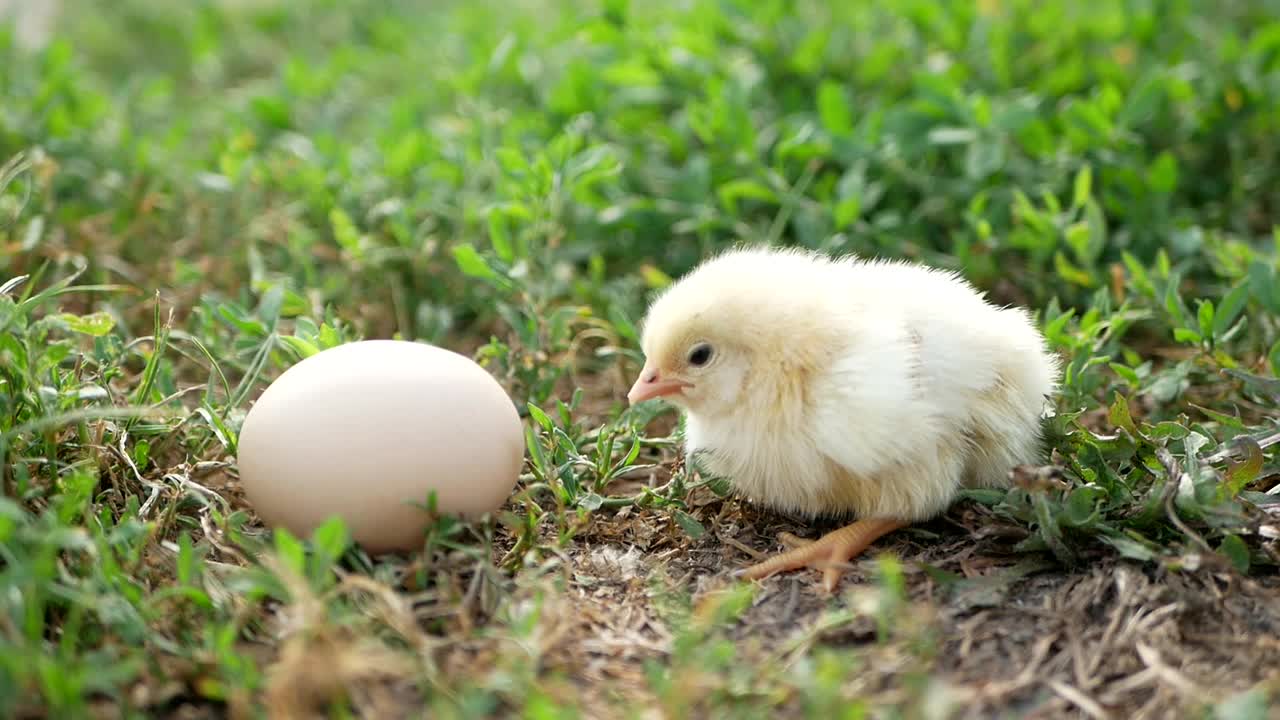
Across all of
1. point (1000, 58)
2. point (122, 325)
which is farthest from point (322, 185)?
point (1000, 58)

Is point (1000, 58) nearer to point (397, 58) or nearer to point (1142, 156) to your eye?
point (1142, 156)

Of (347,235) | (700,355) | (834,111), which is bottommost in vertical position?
(347,235)

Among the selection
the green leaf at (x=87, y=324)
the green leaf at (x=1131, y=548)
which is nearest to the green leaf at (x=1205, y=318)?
the green leaf at (x=1131, y=548)

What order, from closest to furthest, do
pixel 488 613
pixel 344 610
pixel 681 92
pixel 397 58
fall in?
pixel 344 610 → pixel 488 613 → pixel 681 92 → pixel 397 58

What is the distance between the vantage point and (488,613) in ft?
7.20

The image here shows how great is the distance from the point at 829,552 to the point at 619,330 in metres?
0.98

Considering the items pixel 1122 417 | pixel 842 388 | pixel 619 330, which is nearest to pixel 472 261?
pixel 619 330

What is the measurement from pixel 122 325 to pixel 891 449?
2104mm

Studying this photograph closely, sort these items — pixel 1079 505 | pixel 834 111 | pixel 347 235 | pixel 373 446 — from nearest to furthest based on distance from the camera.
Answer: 1. pixel 373 446
2. pixel 1079 505
3. pixel 347 235
4. pixel 834 111

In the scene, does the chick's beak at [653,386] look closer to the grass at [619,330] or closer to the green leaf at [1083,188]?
the grass at [619,330]

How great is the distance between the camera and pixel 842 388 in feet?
7.73

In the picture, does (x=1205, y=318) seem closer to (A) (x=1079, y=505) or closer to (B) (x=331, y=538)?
(A) (x=1079, y=505)

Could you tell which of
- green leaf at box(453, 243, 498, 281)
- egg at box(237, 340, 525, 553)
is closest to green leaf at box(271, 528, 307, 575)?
egg at box(237, 340, 525, 553)

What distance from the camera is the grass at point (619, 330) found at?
79.4 inches
